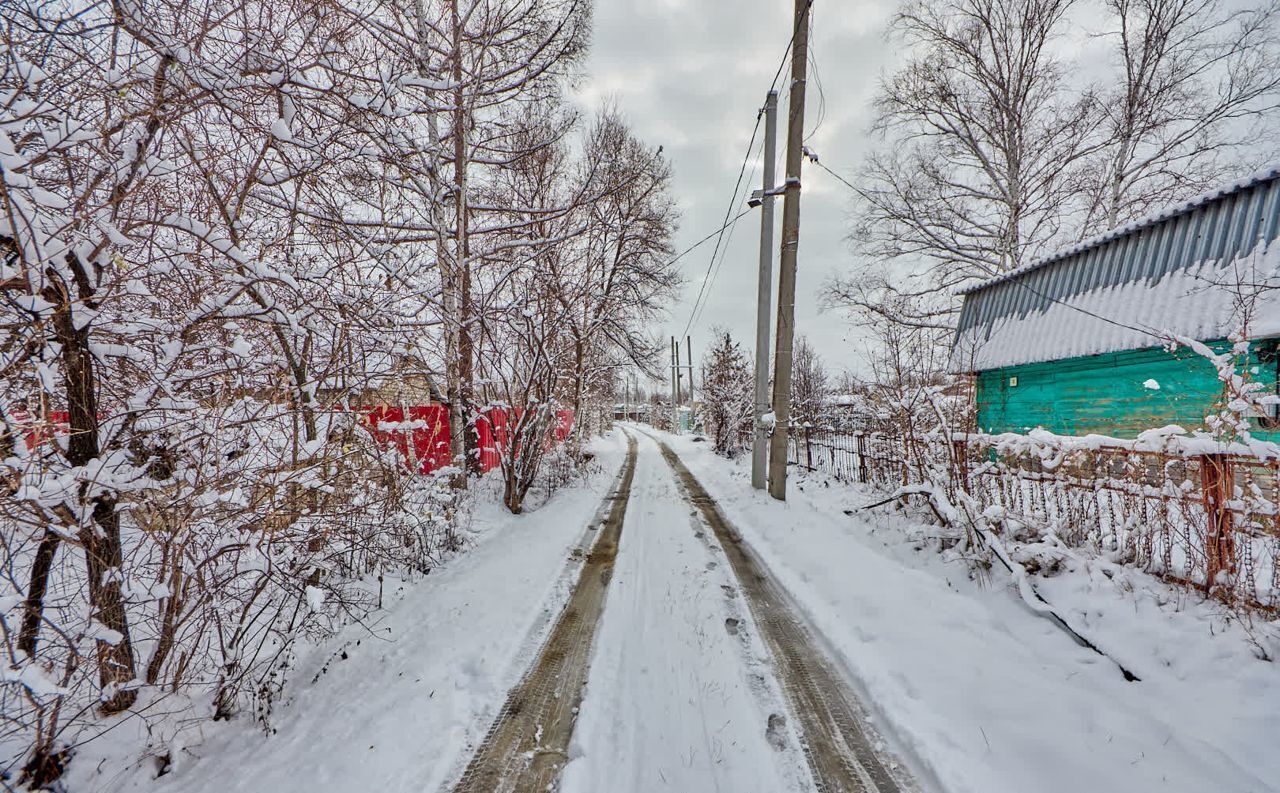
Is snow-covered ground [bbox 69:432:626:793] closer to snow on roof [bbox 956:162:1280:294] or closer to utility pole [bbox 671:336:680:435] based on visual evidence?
snow on roof [bbox 956:162:1280:294]

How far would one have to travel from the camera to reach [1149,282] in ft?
21.0

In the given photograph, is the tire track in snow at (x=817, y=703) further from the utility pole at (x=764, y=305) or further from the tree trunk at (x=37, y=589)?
the utility pole at (x=764, y=305)

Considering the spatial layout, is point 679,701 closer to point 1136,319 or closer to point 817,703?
point 817,703

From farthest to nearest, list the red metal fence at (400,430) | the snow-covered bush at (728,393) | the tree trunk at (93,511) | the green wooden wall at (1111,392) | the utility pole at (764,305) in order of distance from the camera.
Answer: the snow-covered bush at (728,393) → the utility pole at (764,305) → the green wooden wall at (1111,392) → the tree trunk at (93,511) → the red metal fence at (400,430)

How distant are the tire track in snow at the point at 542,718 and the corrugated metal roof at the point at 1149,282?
17.1 feet

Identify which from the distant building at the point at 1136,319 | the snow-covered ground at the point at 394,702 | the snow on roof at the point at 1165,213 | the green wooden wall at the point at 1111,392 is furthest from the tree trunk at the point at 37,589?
the snow on roof at the point at 1165,213

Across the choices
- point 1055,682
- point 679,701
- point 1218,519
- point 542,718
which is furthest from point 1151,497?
point 542,718

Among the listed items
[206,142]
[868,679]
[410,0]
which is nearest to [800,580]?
[868,679]

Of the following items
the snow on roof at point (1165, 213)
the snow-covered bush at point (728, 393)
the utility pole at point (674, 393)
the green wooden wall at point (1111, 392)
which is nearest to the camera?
the snow on roof at point (1165, 213)

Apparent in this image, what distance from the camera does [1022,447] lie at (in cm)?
415

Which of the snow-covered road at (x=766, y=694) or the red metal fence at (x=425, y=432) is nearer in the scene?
the snow-covered road at (x=766, y=694)

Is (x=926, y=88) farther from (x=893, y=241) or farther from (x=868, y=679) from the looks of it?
(x=868, y=679)

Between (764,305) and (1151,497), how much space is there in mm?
5948

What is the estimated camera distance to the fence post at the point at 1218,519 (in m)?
2.83
